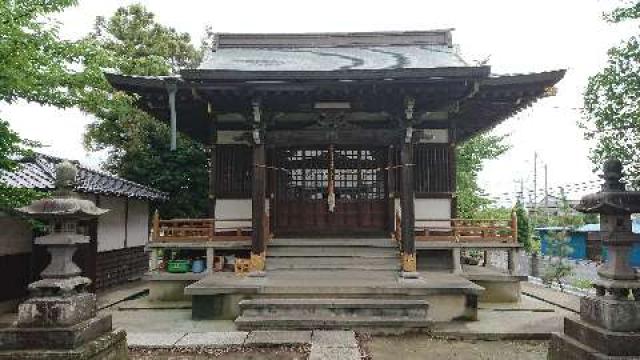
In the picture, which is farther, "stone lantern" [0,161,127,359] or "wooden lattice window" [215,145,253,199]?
"wooden lattice window" [215,145,253,199]

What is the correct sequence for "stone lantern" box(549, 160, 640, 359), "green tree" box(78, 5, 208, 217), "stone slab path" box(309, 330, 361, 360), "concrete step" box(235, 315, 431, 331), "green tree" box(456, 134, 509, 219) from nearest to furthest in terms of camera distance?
"stone lantern" box(549, 160, 640, 359) < "stone slab path" box(309, 330, 361, 360) < "concrete step" box(235, 315, 431, 331) < "green tree" box(78, 5, 208, 217) < "green tree" box(456, 134, 509, 219)

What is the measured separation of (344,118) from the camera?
12.0 m

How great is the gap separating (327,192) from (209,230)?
11.6 feet

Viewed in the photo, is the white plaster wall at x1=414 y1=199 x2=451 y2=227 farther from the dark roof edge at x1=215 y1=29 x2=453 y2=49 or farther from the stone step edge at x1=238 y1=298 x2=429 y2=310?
the dark roof edge at x1=215 y1=29 x2=453 y2=49

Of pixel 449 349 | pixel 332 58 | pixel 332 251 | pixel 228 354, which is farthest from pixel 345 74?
pixel 228 354

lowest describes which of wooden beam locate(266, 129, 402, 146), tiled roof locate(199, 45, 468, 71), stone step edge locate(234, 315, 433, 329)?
stone step edge locate(234, 315, 433, 329)

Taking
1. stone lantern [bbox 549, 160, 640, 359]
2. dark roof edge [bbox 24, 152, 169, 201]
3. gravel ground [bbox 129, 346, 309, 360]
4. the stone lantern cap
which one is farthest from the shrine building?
the stone lantern cap

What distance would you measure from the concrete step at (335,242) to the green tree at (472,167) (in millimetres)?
12611

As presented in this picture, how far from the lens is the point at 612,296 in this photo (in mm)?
6172

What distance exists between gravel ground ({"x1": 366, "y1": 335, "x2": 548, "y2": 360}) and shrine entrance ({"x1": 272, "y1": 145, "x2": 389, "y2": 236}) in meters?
4.65

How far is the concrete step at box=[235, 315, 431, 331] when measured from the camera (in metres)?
9.47

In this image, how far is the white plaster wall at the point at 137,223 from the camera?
18.5 meters

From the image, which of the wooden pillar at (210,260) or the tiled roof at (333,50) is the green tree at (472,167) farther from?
the wooden pillar at (210,260)

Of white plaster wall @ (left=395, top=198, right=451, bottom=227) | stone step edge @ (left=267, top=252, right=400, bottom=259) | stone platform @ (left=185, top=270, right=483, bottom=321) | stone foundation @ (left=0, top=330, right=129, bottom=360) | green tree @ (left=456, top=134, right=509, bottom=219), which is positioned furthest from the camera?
green tree @ (left=456, top=134, right=509, bottom=219)
